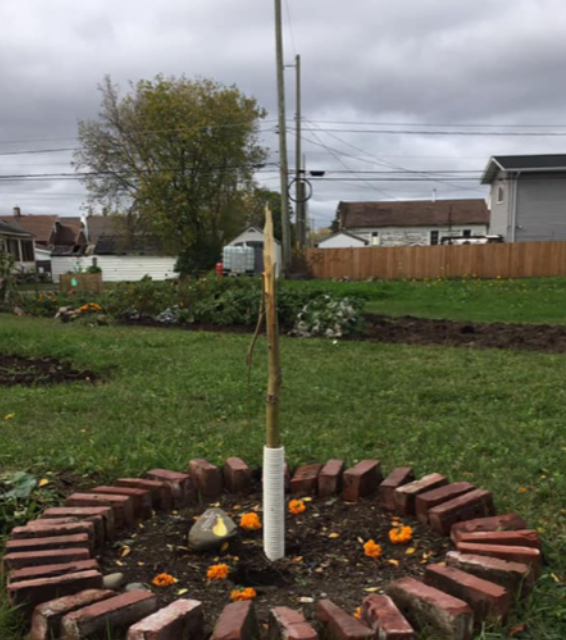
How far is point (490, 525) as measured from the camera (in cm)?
218

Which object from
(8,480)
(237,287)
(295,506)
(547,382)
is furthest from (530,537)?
(237,287)

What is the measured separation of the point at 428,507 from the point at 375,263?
69.5 feet

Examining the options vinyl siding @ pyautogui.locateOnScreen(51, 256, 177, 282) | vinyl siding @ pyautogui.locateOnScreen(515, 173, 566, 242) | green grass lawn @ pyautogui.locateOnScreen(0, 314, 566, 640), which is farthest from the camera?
vinyl siding @ pyautogui.locateOnScreen(51, 256, 177, 282)

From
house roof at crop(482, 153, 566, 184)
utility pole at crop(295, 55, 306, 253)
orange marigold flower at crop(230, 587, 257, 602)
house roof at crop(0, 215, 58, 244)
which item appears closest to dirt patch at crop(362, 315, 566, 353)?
orange marigold flower at crop(230, 587, 257, 602)

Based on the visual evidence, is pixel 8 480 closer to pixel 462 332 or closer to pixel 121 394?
pixel 121 394

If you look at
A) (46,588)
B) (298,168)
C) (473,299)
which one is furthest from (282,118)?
(46,588)

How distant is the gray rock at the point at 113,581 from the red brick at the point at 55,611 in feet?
0.52

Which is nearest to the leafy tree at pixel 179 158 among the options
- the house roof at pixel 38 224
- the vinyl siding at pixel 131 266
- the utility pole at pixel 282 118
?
the vinyl siding at pixel 131 266

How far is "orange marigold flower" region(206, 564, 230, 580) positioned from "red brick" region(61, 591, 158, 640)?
1.00ft

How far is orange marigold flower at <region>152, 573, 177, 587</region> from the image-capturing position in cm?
200

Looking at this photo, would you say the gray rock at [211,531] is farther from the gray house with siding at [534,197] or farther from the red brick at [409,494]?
the gray house with siding at [534,197]

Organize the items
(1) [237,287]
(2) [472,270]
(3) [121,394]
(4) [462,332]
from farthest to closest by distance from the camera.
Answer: (2) [472,270]
(1) [237,287]
(4) [462,332]
(3) [121,394]

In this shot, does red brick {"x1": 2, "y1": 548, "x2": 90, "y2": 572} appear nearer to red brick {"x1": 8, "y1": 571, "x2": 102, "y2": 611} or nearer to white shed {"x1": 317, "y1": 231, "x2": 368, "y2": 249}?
red brick {"x1": 8, "y1": 571, "x2": 102, "y2": 611}

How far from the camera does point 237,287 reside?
1166 cm
